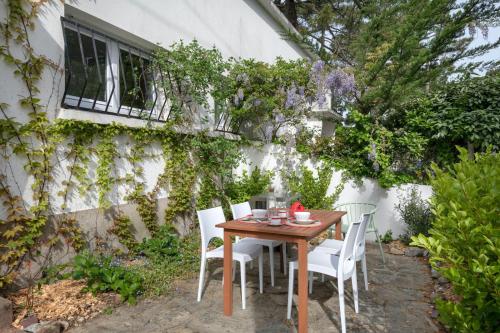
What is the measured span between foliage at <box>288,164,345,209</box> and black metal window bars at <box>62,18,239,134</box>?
101 inches

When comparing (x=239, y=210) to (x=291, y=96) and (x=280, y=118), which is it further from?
(x=291, y=96)

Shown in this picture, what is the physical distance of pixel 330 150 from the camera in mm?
6508

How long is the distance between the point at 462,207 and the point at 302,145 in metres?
4.96

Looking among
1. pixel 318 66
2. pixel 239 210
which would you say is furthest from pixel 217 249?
pixel 318 66

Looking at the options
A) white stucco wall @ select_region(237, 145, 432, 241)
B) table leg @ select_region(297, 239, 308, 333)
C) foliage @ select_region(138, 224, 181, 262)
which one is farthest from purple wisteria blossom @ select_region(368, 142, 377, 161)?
table leg @ select_region(297, 239, 308, 333)

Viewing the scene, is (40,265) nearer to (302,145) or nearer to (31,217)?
(31,217)

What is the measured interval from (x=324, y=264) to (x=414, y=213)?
3.19m

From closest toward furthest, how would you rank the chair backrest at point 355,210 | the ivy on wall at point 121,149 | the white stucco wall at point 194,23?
1. the ivy on wall at point 121,149
2. the white stucco wall at point 194,23
3. the chair backrest at point 355,210

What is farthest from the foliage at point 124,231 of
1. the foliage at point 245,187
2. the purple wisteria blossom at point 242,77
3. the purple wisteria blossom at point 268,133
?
the purple wisteria blossom at point 268,133

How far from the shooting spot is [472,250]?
1.45m

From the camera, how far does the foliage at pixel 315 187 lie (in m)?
5.88

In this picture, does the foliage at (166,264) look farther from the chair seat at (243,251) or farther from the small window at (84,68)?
the small window at (84,68)

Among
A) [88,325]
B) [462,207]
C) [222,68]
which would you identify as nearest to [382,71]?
[222,68]

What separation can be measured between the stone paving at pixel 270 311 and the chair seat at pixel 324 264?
1.42 ft
